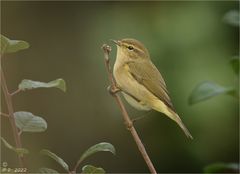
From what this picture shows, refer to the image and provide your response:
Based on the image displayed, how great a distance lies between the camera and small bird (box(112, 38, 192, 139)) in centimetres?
277

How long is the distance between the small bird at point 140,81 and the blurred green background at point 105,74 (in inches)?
34.8

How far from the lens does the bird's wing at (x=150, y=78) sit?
9.21 feet

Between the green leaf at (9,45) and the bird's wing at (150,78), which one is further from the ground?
the green leaf at (9,45)

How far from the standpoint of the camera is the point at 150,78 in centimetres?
288

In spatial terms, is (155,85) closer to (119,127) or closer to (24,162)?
(24,162)

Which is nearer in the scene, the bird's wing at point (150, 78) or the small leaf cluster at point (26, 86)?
the small leaf cluster at point (26, 86)

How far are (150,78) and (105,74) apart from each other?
1.79 meters

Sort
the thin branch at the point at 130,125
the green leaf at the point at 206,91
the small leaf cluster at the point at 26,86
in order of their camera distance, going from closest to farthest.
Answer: the thin branch at the point at 130,125 < the small leaf cluster at the point at 26,86 < the green leaf at the point at 206,91

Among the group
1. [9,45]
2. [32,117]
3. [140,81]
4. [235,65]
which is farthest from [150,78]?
[9,45]

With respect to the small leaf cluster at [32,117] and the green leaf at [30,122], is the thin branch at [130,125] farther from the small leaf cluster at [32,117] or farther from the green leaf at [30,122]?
the green leaf at [30,122]

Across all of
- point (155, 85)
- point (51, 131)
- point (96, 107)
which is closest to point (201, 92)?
point (155, 85)

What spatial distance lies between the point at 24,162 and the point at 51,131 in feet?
12.9

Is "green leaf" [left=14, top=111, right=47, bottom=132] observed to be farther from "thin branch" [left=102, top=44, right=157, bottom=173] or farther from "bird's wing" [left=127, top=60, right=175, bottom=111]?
"bird's wing" [left=127, top=60, right=175, bottom=111]

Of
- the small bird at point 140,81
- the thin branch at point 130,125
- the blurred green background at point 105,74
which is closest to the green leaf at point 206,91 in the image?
the small bird at point 140,81
